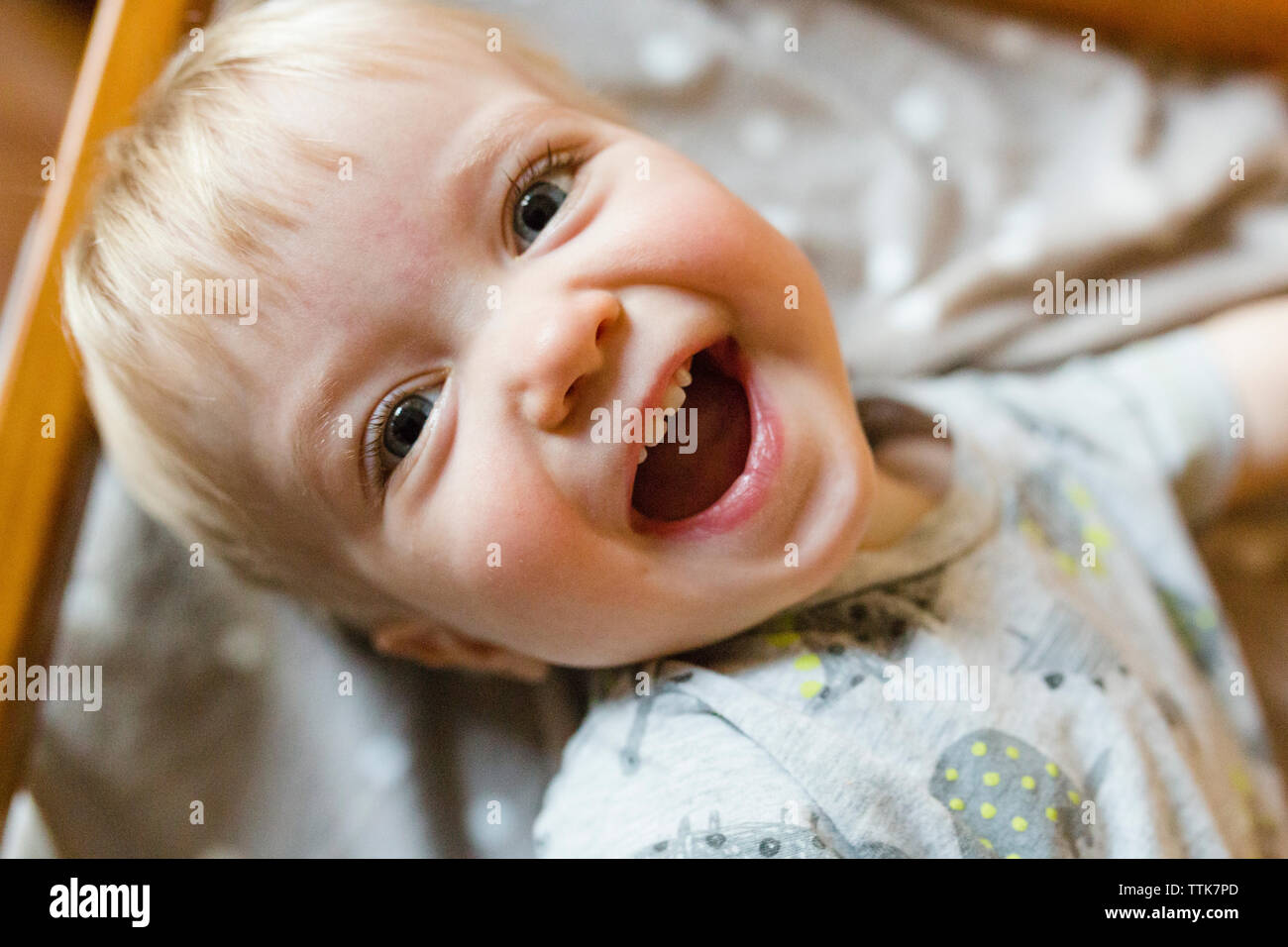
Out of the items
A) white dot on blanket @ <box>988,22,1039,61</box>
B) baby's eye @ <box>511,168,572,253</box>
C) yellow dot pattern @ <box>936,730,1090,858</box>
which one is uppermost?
white dot on blanket @ <box>988,22,1039,61</box>

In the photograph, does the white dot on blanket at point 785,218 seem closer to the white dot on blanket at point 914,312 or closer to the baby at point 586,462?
the white dot on blanket at point 914,312

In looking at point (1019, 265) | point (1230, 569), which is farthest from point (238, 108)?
point (1230, 569)

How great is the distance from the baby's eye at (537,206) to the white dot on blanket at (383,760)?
18.9 inches

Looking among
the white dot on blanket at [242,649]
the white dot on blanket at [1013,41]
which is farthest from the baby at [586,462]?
the white dot on blanket at [1013,41]

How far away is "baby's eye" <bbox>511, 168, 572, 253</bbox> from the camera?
0.63 m

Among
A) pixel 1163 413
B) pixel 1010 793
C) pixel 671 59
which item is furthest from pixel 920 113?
pixel 1010 793

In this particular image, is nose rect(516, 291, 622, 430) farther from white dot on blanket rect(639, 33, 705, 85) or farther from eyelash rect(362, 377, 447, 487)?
white dot on blanket rect(639, 33, 705, 85)

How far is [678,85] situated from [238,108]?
0.52 metres

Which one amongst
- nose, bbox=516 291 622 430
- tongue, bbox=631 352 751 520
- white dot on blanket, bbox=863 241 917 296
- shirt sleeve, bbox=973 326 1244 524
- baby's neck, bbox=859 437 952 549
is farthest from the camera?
white dot on blanket, bbox=863 241 917 296

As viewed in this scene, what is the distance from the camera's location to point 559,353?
57 cm

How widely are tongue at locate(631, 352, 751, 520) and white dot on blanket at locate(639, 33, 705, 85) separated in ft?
1.58

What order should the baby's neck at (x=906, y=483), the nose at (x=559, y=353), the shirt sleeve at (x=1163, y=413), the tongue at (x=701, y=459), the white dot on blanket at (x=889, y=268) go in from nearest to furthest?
the nose at (x=559, y=353)
the tongue at (x=701, y=459)
the baby's neck at (x=906, y=483)
the shirt sleeve at (x=1163, y=413)
the white dot on blanket at (x=889, y=268)

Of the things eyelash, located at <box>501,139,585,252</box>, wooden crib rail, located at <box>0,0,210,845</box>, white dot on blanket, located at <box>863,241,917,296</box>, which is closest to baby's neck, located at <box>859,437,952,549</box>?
white dot on blanket, located at <box>863,241,917,296</box>

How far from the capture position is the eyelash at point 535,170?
626 mm
